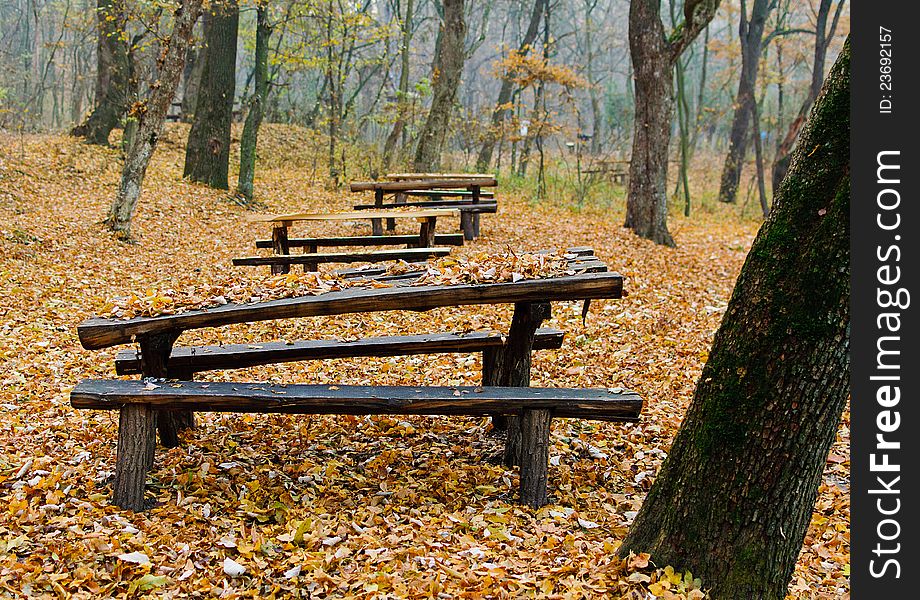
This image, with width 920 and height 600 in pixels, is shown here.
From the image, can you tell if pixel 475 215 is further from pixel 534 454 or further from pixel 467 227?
pixel 534 454

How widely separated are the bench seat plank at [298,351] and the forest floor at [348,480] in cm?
52

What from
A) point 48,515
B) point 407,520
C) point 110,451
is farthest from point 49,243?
point 407,520

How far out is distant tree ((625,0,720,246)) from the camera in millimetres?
12148

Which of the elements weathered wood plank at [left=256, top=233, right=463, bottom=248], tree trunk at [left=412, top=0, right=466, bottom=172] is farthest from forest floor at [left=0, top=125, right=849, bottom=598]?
tree trunk at [left=412, top=0, right=466, bottom=172]

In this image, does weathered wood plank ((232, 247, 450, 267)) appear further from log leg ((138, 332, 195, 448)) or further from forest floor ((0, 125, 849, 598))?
log leg ((138, 332, 195, 448))

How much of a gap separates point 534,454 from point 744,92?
2005cm

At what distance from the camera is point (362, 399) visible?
384 cm

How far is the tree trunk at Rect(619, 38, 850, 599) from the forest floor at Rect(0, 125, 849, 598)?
0.23 m

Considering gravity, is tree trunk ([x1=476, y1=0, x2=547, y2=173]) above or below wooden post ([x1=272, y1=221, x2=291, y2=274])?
above

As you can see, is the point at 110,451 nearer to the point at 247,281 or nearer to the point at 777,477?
the point at 247,281

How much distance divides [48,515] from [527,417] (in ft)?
7.64

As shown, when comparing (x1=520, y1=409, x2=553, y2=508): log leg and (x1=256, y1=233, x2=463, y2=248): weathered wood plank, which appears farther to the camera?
(x1=256, y1=233, x2=463, y2=248): weathered wood plank

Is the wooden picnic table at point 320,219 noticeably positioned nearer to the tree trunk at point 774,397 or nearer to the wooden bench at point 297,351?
the wooden bench at point 297,351

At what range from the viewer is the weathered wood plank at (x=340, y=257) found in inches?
300
